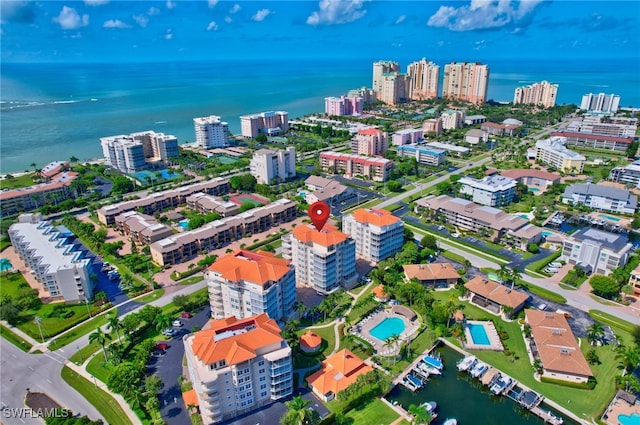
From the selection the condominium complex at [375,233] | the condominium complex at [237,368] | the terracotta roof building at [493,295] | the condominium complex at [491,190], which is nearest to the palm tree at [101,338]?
the condominium complex at [237,368]

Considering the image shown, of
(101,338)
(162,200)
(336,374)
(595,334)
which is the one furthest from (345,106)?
(336,374)

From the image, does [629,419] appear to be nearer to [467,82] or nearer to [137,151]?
[137,151]

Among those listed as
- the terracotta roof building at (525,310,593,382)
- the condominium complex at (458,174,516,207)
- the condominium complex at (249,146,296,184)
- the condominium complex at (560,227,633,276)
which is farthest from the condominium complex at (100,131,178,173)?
the terracotta roof building at (525,310,593,382)

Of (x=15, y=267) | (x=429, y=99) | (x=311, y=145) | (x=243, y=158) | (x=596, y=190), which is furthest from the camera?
(x=429, y=99)

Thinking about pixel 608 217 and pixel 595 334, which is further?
pixel 608 217

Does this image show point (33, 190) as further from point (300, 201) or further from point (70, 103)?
point (70, 103)

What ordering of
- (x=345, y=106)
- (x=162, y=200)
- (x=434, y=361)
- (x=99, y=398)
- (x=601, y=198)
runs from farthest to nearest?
(x=345, y=106) → (x=162, y=200) → (x=601, y=198) → (x=434, y=361) → (x=99, y=398)

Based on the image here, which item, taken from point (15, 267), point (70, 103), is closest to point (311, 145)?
point (15, 267)
